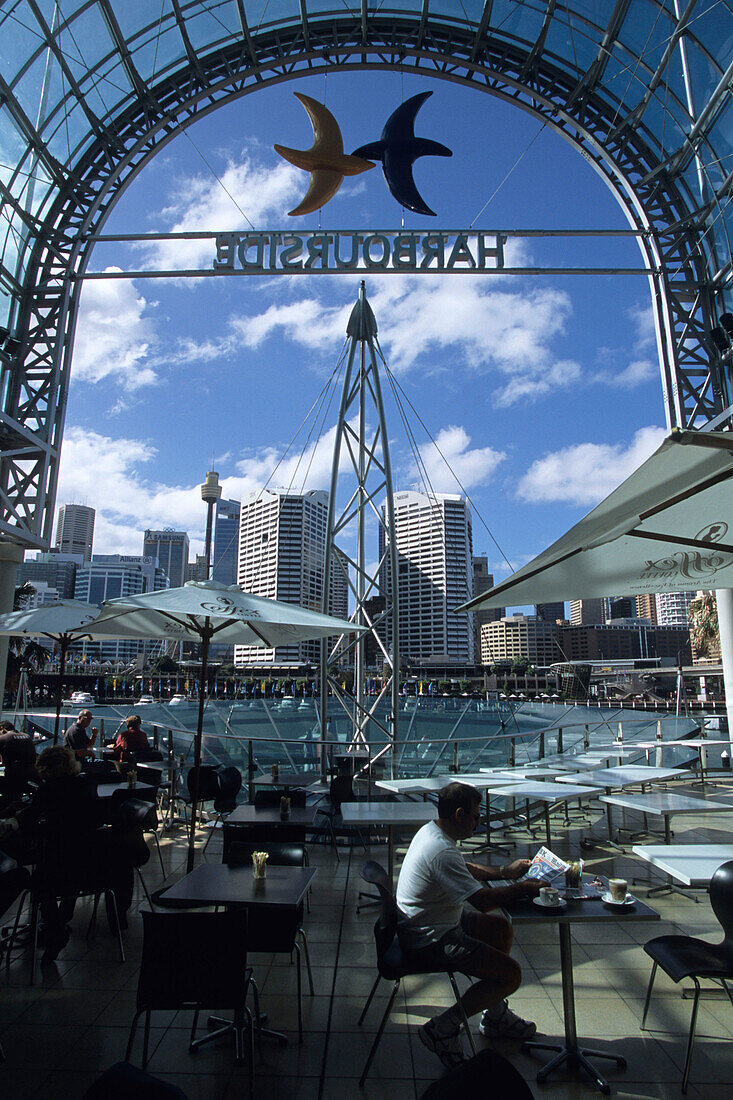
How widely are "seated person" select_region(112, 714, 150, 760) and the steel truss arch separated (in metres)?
5.00

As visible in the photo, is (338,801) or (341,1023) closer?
(341,1023)

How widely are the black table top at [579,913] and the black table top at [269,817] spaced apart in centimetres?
237

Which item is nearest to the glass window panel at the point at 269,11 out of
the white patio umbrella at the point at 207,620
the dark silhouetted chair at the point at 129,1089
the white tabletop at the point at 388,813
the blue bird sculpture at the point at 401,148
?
the blue bird sculpture at the point at 401,148

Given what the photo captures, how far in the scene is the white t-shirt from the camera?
304 cm

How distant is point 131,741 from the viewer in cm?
846

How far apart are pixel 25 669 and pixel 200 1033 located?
18.3 metres

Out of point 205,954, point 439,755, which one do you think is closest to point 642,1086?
point 205,954

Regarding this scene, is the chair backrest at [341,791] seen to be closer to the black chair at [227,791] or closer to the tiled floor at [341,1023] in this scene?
the black chair at [227,791]

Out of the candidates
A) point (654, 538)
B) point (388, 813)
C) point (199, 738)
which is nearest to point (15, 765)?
point (199, 738)

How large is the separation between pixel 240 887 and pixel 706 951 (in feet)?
7.96

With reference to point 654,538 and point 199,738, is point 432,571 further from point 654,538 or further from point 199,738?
point 654,538

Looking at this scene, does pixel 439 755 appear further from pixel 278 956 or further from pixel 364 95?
pixel 364 95

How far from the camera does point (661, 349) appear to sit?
479 inches

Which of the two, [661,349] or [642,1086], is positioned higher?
[661,349]
